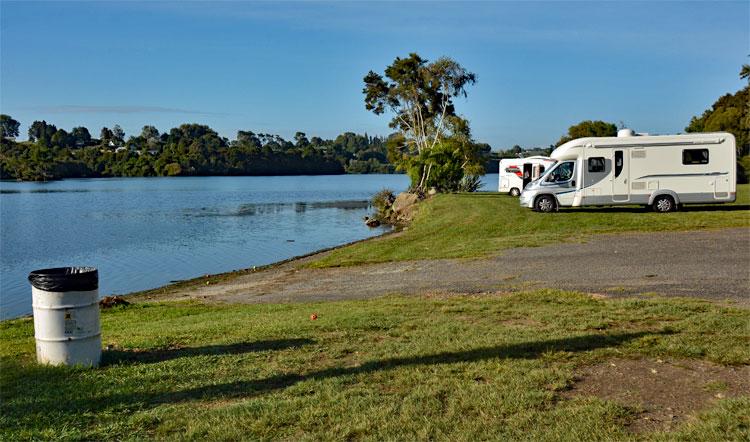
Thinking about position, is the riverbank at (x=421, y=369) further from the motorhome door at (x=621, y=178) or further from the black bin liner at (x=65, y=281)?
the motorhome door at (x=621, y=178)

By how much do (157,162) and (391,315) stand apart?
186m

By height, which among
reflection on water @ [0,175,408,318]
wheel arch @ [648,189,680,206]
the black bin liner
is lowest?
reflection on water @ [0,175,408,318]

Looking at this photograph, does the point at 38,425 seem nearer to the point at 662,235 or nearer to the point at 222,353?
the point at 222,353

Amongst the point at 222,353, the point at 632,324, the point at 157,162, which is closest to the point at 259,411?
the point at 222,353

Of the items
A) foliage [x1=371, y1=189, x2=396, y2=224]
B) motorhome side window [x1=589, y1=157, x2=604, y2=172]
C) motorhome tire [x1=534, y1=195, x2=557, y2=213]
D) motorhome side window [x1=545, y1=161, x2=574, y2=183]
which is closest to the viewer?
motorhome side window [x1=589, y1=157, x2=604, y2=172]

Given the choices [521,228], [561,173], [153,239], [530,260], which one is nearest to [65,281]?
[530,260]

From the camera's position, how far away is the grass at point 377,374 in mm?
4898

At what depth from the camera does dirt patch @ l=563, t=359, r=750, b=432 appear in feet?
16.7

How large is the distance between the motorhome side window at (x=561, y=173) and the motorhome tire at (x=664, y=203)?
323 centimetres

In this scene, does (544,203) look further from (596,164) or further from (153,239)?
(153,239)

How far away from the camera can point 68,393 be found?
5.84 m

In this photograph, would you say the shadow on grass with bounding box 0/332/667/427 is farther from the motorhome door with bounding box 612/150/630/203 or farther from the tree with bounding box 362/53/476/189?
the tree with bounding box 362/53/476/189

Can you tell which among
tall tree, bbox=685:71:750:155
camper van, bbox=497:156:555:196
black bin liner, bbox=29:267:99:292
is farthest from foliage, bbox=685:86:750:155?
black bin liner, bbox=29:267:99:292

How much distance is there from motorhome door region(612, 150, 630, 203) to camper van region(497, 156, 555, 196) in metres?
15.1
